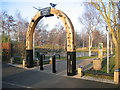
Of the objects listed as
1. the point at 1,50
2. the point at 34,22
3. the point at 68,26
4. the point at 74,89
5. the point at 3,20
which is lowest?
the point at 74,89

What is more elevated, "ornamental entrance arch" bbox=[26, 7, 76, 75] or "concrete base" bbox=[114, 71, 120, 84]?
"ornamental entrance arch" bbox=[26, 7, 76, 75]

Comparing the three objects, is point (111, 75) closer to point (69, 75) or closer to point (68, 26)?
point (69, 75)

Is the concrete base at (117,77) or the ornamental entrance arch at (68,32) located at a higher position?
the ornamental entrance arch at (68,32)

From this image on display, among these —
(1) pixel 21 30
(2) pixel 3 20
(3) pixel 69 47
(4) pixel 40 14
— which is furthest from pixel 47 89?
(1) pixel 21 30

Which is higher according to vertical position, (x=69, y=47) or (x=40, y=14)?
(x=40, y=14)

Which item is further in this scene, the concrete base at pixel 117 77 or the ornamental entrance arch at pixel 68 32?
the ornamental entrance arch at pixel 68 32

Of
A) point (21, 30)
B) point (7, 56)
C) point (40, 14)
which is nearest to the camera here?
point (40, 14)

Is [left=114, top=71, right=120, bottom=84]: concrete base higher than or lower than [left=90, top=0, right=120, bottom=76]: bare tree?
lower

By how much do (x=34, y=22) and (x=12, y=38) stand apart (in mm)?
17308

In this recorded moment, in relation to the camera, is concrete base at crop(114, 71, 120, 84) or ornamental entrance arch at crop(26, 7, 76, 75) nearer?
concrete base at crop(114, 71, 120, 84)

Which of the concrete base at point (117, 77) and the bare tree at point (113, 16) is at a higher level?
the bare tree at point (113, 16)

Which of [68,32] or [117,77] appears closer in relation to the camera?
[117,77]

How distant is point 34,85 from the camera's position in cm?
762

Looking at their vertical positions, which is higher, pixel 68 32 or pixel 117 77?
pixel 68 32
